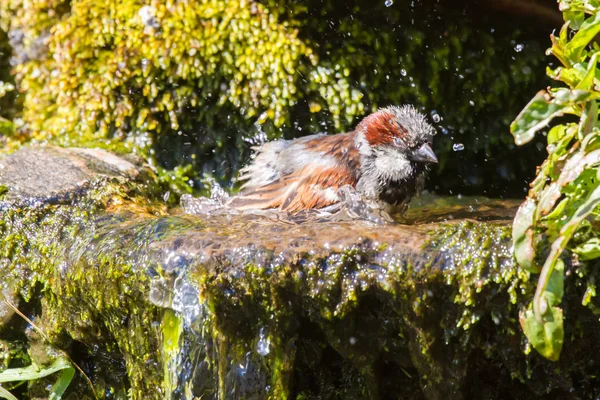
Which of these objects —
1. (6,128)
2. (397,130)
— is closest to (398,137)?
(397,130)

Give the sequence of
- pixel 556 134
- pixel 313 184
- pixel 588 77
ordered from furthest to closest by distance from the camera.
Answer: pixel 313 184 < pixel 556 134 < pixel 588 77

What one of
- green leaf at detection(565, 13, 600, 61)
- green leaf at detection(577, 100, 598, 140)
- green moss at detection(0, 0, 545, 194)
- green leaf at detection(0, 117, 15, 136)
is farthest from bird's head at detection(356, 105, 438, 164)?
green leaf at detection(0, 117, 15, 136)

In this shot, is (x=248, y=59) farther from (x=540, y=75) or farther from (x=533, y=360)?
(x=533, y=360)

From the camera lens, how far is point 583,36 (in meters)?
3.00

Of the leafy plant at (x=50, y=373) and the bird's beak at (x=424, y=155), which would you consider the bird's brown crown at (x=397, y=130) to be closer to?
the bird's beak at (x=424, y=155)

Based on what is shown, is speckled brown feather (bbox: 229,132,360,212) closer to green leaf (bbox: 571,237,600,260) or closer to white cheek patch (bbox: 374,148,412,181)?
white cheek patch (bbox: 374,148,412,181)

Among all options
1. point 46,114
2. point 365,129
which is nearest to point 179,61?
point 46,114

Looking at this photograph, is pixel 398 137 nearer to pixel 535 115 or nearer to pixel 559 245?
pixel 535 115

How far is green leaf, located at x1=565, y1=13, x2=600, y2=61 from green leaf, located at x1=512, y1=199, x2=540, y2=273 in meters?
0.70

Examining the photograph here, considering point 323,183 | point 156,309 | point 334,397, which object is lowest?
point 334,397

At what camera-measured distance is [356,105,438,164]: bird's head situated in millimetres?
4891

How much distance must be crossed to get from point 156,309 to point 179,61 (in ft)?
8.83

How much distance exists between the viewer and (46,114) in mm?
6156

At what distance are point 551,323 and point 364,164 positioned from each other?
235cm
